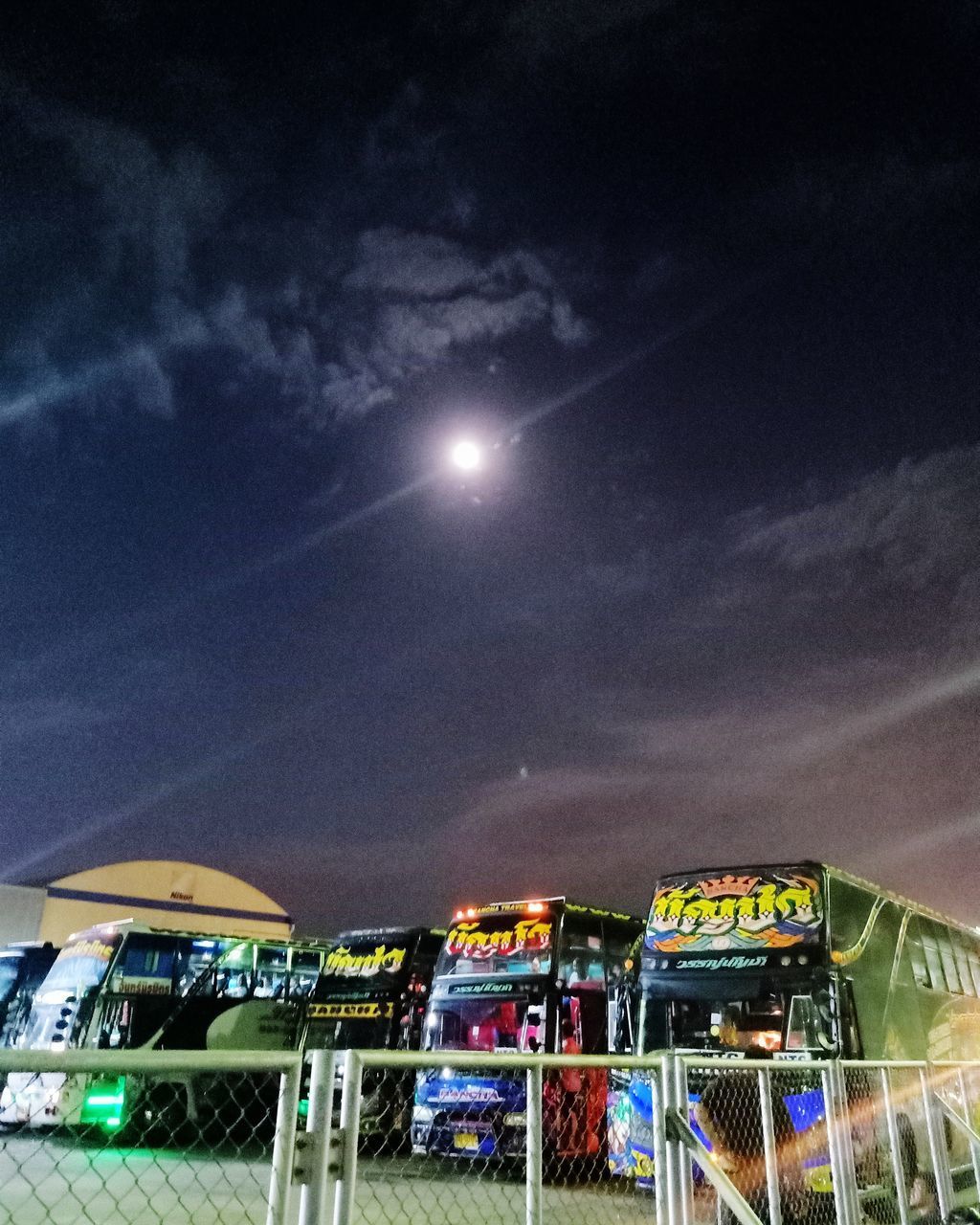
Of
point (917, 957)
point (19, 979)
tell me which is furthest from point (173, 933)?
point (917, 957)

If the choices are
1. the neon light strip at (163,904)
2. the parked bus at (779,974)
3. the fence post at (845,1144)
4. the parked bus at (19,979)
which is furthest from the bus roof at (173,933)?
the neon light strip at (163,904)

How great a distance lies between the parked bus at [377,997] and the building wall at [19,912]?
18387mm

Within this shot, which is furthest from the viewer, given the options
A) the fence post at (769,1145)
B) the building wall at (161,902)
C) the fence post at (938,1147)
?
the building wall at (161,902)

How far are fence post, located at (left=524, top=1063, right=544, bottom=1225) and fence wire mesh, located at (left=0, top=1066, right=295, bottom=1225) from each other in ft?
19.7

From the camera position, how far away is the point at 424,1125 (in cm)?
1215

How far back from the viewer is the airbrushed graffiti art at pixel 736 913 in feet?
33.4

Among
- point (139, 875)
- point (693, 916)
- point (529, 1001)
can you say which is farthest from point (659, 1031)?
point (139, 875)

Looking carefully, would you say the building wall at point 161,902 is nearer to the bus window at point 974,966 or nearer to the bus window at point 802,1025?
the bus window at point 974,966

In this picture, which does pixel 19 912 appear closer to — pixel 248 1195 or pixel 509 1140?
pixel 248 1195

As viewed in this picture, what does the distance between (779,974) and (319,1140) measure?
764cm

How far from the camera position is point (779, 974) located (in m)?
9.92

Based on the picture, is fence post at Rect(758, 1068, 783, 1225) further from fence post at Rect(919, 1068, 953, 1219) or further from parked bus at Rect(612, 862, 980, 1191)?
parked bus at Rect(612, 862, 980, 1191)

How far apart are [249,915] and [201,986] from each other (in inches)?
898

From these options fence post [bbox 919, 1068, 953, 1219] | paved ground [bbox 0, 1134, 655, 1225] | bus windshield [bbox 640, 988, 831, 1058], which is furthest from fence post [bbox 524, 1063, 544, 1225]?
bus windshield [bbox 640, 988, 831, 1058]
